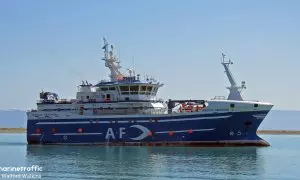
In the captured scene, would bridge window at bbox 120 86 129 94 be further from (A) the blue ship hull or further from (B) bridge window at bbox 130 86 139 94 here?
(A) the blue ship hull

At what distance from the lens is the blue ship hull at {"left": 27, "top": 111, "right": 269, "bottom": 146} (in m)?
42.2

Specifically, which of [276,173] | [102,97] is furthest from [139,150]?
[276,173]

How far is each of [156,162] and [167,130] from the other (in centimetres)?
1016

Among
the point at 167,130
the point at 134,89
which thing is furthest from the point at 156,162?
the point at 134,89

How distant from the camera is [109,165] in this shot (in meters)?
31.9

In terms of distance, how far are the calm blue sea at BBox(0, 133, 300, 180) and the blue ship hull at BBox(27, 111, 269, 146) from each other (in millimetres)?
860

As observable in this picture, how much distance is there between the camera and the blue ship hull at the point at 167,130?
139ft

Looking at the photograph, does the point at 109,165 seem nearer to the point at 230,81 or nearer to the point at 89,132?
the point at 89,132

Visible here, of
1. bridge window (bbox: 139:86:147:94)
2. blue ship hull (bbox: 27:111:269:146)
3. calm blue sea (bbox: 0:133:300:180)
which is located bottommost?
calm blue sea (bbox: 0:133:300:180)

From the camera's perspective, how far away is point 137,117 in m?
43.8

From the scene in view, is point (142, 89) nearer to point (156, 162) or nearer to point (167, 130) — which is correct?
point (167, 130)

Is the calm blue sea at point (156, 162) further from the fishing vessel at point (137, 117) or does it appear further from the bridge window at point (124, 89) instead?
the bridge window at point (124, 89)

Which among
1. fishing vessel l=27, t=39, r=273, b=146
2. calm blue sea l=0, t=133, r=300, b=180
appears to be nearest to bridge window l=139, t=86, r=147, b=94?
fishing vessel l=27, t=39, r=273, b=146

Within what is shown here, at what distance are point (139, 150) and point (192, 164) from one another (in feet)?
32.8
